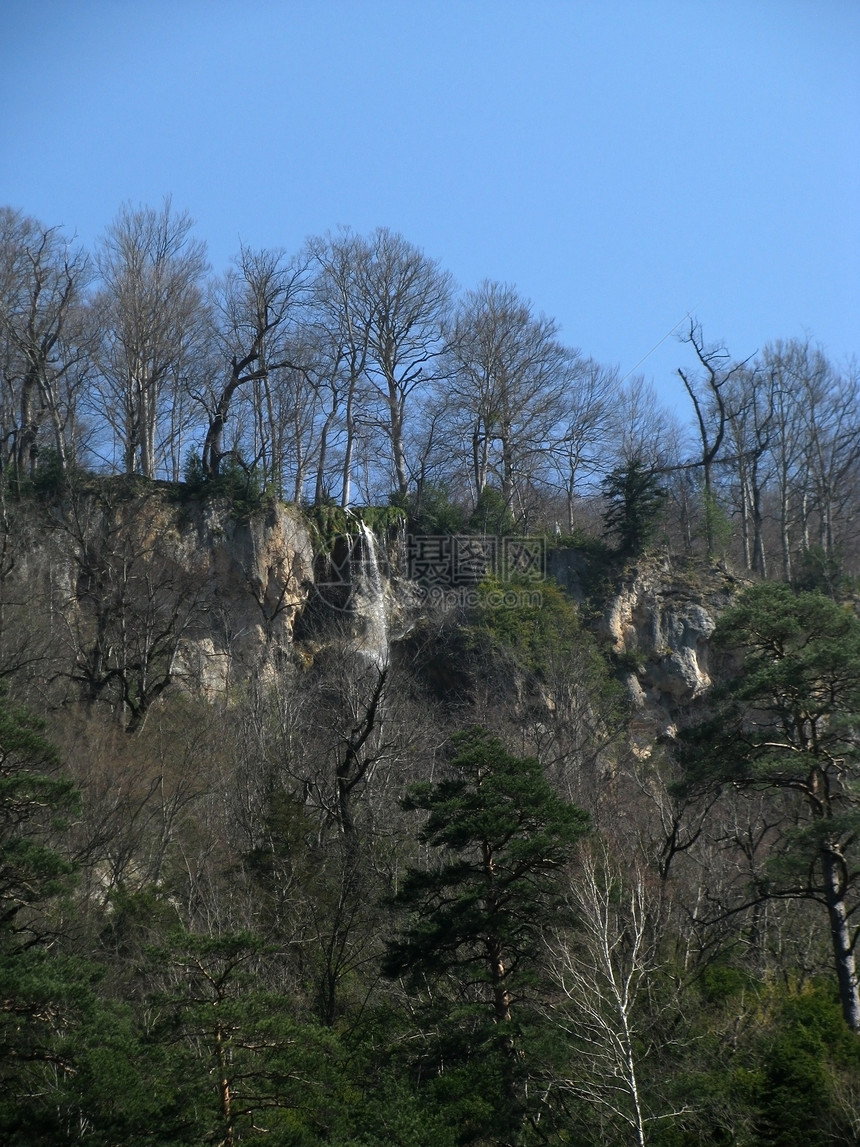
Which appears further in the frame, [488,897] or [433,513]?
[433,513]

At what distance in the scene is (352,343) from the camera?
3584cm

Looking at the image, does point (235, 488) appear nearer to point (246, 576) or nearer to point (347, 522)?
point (246, 576)

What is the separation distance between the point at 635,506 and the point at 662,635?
156 inches

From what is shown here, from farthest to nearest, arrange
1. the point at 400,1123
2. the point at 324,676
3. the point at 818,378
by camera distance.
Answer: the point at 818,378
the point at 324,676
the point at 400,1123

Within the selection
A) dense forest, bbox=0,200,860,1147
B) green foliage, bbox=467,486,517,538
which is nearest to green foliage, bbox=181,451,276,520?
dense forest, bbox=0,200,860,1147

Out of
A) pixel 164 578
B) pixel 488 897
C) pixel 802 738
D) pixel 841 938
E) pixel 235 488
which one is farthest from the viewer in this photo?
pixel 235 488

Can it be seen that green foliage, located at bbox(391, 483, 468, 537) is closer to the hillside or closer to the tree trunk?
the hillside

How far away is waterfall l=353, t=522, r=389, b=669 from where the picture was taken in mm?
30219

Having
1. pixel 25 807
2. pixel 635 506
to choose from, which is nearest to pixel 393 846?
pixel 25 807

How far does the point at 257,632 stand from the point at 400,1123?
18026mm

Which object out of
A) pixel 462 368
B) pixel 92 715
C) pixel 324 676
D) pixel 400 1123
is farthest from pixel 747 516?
pixel 400 1123

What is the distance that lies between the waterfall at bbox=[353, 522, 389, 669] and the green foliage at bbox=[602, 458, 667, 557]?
24.1ft

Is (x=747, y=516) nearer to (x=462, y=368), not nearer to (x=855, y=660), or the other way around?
(x=462, y=368)

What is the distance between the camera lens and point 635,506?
33562mm
